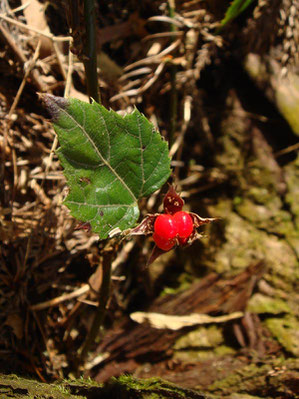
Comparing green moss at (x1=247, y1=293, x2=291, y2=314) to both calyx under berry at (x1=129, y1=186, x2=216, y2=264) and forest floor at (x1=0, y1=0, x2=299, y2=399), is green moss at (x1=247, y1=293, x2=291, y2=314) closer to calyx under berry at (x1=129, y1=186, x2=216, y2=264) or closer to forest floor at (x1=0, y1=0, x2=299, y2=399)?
forest floor at (x1=0, y1=0, x2=299, y2=399)

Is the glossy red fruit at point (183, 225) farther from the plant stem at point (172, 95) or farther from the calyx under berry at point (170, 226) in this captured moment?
the plant stem at point (172, 95)

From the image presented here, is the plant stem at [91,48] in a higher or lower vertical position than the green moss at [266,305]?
higher

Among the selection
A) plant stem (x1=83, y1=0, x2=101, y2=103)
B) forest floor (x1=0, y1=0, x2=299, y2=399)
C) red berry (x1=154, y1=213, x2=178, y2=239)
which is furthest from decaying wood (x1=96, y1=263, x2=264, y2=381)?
plant stem (x1=83, y1=0, x2=101, y2=103)

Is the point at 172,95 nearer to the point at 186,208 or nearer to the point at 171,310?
the point at 186,208

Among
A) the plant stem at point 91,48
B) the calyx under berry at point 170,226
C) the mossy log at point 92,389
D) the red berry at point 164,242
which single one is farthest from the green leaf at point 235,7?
the mossy log at point 92,389

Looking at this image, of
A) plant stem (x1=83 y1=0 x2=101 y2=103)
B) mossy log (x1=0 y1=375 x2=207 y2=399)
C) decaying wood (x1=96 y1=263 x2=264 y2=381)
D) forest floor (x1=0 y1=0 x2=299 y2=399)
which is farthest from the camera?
decaying wood (x1=96 y1=263 x2=264 y2=381)
